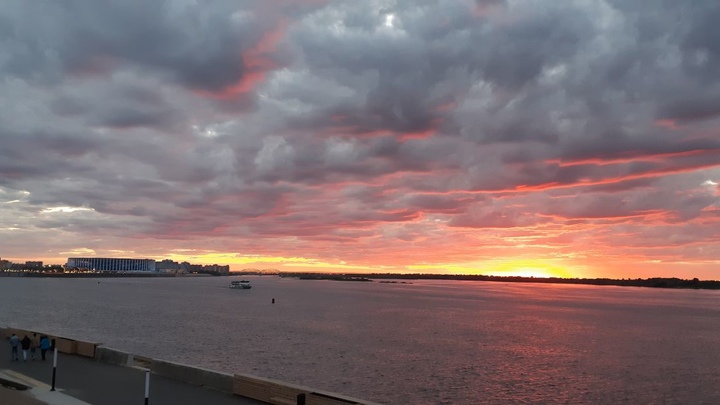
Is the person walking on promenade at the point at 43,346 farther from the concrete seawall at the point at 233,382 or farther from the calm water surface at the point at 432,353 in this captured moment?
the calm water surface at the point at 432,353

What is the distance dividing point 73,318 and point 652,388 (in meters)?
73.2

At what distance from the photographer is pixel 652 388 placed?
41094 millimetres

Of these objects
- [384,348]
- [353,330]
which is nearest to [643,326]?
[353,330]

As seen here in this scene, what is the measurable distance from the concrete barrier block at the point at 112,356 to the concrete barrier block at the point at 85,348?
0.42 m

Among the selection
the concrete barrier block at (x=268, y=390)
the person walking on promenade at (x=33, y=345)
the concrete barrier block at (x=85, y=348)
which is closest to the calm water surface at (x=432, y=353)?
the concrete barrier block at (x=85, y=348)

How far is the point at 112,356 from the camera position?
24547 millimetres

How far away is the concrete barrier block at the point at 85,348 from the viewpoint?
84.5ft

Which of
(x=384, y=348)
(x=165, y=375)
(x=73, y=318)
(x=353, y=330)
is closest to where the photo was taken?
(x=165, y=375)

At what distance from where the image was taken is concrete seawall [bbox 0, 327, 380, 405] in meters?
16.0

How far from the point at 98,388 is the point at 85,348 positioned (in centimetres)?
747

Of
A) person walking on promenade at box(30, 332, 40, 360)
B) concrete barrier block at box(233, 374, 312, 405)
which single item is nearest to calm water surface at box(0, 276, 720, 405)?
person walking on promenade at box(30, 332, 40, 360)

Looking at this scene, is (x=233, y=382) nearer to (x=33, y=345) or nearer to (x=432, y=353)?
(x=33, y=345)

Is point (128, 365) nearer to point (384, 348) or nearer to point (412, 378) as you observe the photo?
point (412, 378)

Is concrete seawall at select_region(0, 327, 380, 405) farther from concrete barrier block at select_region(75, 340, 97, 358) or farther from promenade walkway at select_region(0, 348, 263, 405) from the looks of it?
promenade walkway at select_region(0, 348, 263, 405)
